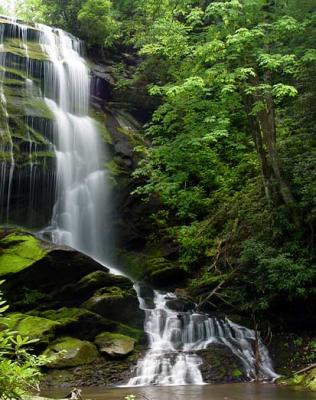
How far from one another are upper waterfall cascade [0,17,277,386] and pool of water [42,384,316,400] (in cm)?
172

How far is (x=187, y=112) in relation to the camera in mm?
16344

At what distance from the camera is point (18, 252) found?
1276cm

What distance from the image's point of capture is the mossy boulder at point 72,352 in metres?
10.5

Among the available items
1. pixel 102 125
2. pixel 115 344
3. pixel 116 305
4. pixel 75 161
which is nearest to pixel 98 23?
pixel 102 125

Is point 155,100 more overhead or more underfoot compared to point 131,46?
more underfoot

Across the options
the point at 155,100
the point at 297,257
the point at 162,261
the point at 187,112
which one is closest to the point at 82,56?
the point at 155,100

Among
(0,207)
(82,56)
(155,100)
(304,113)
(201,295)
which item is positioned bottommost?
(201,295)

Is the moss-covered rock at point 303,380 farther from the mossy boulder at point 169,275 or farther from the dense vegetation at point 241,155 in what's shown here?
the mossy boulder at point 169,275

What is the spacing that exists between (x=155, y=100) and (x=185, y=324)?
44.0ft

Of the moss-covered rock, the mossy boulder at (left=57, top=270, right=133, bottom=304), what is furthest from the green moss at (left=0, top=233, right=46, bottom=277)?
the moss-covered rock

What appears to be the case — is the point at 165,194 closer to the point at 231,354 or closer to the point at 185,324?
the point at 185,324

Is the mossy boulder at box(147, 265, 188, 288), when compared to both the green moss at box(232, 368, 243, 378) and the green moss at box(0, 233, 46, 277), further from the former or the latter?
the green moss at box(232, 368, 243, 378)

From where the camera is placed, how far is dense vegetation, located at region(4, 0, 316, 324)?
473 inches

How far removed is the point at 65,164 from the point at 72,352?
859cm
